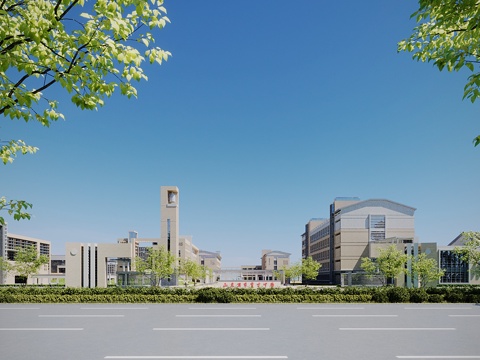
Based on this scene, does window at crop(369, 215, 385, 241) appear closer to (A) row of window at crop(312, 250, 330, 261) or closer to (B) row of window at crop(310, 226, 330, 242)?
(B) row of window at crop(310, 226, 330, 242)

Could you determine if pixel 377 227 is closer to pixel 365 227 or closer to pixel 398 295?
pixel 365 227

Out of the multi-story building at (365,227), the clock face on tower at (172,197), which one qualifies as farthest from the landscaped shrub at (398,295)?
the clock face on tower at (172,197)

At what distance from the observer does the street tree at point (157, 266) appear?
4222 cm

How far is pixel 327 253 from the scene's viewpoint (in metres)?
74.2

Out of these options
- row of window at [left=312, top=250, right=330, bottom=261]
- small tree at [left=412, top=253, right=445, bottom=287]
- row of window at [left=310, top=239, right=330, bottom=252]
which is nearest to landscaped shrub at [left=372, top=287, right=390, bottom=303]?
small tree at [left=412, top=253, right=445, bottom=287]

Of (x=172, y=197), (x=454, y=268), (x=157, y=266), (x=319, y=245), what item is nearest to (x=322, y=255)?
(x=319, y=245)

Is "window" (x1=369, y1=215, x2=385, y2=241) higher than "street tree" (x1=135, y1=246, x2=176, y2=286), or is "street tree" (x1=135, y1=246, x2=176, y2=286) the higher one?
"window" (x1=369, y1=215, x2=385, y2=241)

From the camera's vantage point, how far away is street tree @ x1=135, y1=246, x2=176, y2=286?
42.2 meters

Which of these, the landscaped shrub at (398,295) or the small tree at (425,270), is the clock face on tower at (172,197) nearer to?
the small tree at (425,270)
